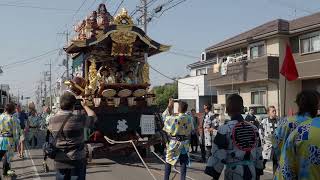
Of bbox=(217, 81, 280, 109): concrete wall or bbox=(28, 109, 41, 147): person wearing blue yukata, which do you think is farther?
bbox=(217, 81, 280, 109): concrete wall

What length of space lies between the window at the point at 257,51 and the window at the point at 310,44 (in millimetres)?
3167

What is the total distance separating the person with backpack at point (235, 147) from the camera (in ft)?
15.9

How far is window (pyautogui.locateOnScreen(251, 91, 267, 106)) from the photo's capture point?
29580 mm

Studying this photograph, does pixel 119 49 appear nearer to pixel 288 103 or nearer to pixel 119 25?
pixel 119 25

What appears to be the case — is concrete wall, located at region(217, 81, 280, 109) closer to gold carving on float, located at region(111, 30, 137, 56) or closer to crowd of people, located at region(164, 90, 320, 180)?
gold carving on float, located at region(111, 30, 137, 56)

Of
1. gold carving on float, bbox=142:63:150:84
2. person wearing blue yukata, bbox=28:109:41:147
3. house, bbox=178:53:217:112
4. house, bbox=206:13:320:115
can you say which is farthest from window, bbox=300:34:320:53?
person wearing blue yukata, bbox=28:109:41:147

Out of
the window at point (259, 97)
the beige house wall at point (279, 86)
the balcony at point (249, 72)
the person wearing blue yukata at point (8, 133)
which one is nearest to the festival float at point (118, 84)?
the person wearing blue yukata at point (8, 133)

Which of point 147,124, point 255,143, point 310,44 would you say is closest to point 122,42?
point 147,124

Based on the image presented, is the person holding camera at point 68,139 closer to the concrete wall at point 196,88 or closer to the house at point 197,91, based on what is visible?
the house at point 197,91

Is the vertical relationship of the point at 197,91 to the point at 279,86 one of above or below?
above

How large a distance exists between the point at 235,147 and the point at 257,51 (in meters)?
26.1

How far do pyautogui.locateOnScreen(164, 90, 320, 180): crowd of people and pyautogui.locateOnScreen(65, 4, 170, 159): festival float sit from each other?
14.6 ft

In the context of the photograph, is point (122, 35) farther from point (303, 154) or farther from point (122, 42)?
point (303, 154)

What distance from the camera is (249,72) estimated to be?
30.5 metres
